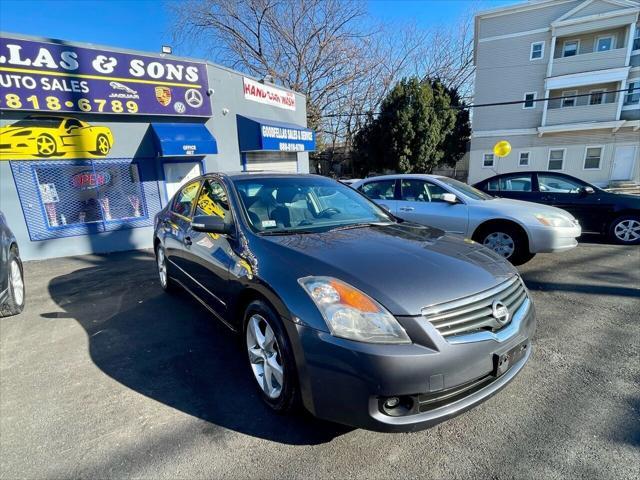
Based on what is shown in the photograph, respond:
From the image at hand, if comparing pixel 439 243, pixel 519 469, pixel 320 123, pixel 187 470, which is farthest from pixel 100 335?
pixel 320 123

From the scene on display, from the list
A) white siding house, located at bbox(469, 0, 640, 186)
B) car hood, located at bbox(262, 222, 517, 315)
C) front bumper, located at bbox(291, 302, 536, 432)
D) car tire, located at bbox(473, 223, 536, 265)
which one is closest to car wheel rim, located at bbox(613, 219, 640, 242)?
car tire, located at bbox(473, 223, 536, 265)

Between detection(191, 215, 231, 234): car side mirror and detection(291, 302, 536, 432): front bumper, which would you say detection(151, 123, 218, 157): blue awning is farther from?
detection(291, 302, 536, 432): front bumper

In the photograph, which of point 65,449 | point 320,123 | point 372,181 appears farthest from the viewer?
point 320,123

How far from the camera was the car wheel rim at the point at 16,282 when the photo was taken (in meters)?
3.93

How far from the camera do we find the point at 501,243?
5.30 meters

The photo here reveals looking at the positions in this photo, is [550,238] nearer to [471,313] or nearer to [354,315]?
[471,313]

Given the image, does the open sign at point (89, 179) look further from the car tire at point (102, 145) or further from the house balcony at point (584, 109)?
the house balcony at point (584, 109)

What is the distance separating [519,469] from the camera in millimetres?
1812

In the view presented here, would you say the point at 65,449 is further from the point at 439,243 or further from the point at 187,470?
the point at 439,243

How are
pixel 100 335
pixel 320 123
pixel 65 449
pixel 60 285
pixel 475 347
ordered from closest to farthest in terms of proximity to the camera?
pixel 475 347 < pixel 65 449 < pixel 100 335 < pixel 60 285 < pixel 320 123

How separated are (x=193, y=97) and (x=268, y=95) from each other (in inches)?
123

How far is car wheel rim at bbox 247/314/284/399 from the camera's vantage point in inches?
85.7

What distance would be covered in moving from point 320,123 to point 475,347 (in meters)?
25.3

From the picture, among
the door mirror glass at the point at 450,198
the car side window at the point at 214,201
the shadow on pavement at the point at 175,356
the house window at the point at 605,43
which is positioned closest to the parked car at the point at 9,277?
the shadow on pavement at the point at 175,356
